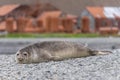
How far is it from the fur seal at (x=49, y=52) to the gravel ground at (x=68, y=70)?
88 mm

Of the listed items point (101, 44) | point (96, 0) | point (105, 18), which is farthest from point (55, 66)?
point (105, 18)

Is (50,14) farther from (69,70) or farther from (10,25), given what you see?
(69,70)

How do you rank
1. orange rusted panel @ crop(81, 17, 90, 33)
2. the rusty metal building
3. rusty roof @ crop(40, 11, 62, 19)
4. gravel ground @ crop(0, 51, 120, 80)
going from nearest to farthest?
gravel ground @ crop(0, 51, 120, 80)
the rusty metal building
orange rusted panel @ crop(81, 17, 90, 33)
rusty roof @ crop(40, 11, 62, 19)

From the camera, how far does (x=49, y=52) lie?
4473mm

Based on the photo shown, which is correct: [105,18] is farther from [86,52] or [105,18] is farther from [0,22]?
[86,52]

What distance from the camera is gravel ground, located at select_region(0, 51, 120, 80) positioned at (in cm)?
356

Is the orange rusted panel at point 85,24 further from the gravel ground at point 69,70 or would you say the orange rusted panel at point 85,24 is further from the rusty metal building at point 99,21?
the gravel ground at point 69,70

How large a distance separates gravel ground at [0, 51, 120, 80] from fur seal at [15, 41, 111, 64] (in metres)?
0.09

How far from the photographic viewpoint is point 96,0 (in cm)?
595

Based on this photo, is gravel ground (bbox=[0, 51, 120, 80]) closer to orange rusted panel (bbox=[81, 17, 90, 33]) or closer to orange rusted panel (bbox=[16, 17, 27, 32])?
orange rusted panel (bbox=[16, 17, 27, 32])

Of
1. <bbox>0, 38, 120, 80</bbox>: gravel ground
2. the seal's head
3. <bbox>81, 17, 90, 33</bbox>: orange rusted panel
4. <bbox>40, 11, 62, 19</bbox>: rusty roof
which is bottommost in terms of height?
<bbox>81, 17, 90, 33</bbox>: orange rusted panel

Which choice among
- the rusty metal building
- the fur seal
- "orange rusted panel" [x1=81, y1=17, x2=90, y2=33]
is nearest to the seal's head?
the fur seal

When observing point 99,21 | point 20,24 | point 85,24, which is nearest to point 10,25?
point 20,24

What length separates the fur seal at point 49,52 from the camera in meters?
4.34
